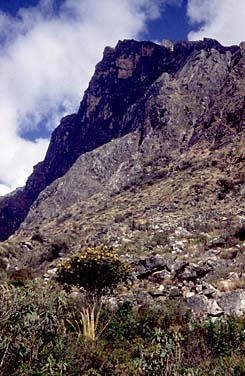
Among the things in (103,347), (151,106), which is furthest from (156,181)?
(103,347)

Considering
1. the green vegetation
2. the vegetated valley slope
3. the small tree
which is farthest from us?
the vegetated valley slope

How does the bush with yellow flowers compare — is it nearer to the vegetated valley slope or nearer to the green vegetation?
the vegetated valley slope

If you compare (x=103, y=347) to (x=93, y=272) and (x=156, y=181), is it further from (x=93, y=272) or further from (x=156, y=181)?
(x=156, y=181)

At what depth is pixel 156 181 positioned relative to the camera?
44.5 meters

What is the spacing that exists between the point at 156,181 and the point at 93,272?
29332 millimetres

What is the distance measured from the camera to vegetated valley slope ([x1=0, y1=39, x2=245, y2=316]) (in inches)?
741

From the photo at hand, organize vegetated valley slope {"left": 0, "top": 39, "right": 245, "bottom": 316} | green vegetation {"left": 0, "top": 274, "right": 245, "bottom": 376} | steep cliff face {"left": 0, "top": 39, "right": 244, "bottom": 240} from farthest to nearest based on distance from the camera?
1. steep cliff face {"left": 0, "top": 39, "right": 244, "bottom": 240}
2. vegetated valley slope {"left": 0, "top": 39, "right": 245, "bottom": 316}
3. green vegetation {"left": 0, "top": 274, "right": 245, "bottom": 376}

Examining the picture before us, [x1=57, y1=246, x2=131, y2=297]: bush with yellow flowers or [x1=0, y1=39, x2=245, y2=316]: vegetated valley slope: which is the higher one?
[x1=0, y1=39, x2=245, y2=316]: vegetated valley slope

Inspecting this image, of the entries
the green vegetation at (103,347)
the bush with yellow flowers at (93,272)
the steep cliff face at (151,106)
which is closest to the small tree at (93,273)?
the bush with yellow flowers at (93,272)

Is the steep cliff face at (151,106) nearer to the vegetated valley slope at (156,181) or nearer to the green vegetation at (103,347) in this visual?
the vegetated valley slope at (156,181)

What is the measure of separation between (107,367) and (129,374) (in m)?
0.73

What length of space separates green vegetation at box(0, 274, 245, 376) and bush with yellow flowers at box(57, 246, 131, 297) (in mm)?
3628

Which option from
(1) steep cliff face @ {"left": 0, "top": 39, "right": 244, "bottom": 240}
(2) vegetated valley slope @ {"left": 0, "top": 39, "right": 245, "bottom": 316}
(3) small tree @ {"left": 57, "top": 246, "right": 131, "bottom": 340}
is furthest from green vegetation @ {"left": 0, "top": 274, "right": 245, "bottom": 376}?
(1) steep cliff face @ {"left": 0, "top": 39, "right": 244, "bottom": 240}

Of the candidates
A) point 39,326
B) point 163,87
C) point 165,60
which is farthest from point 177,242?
point 165,60
